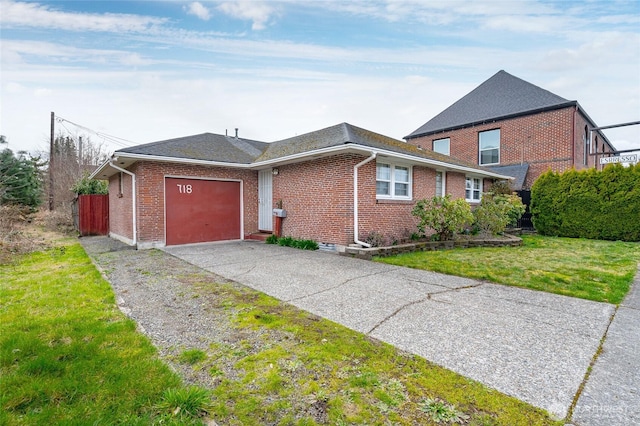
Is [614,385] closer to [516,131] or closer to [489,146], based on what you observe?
[516,131]

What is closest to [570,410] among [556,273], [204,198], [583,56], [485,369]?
[485,369]

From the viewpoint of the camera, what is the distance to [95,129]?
22.0m

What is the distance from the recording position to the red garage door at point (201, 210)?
980 centimetres

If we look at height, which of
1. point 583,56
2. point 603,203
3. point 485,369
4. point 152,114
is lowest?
point 485,369

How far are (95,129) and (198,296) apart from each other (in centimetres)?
2366

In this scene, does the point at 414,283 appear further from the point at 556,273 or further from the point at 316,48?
the point at 316,48

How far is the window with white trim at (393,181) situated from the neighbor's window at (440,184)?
1.90 meters

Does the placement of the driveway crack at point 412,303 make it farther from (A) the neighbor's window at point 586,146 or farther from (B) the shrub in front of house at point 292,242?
(A) the neighbor's window at point 586,146

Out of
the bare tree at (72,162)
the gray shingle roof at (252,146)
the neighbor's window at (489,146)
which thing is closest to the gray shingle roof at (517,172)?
the neighbor's window at (489,146)

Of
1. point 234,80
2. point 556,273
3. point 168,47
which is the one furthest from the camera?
point 234,80

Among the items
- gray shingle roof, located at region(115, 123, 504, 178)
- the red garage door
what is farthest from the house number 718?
gray shingle roof, located at region(115, 123, 504, 178)

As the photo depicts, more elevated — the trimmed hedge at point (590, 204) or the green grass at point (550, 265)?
the trimmed hedge at point (590, 204)

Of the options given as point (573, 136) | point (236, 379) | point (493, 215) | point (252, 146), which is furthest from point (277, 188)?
point (573, 136)

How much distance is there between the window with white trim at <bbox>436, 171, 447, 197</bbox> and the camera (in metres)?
11.3
